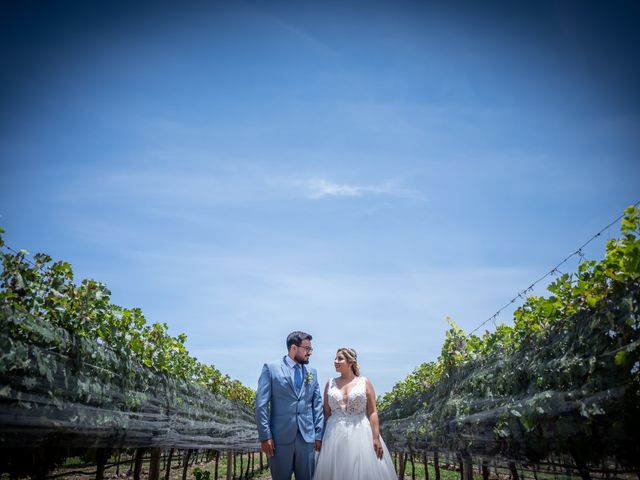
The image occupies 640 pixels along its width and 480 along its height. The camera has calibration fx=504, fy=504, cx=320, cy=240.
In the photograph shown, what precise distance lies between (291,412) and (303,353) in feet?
2.03

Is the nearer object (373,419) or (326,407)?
(373,419)

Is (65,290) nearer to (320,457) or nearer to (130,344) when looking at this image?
(130,344)

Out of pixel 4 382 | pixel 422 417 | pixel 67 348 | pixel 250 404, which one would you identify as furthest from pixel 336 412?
pixel 250 404

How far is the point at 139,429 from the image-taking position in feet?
21.2

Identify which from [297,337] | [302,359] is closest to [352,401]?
[302,359]

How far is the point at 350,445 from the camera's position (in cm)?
554

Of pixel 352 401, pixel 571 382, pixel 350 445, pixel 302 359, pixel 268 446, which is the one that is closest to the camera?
pixel 571 382

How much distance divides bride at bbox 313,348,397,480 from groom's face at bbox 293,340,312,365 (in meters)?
0.68

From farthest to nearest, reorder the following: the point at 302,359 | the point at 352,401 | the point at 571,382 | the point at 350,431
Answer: the point at 352,401 < the point at 350,431 < the point at 302,359 < the point at 571,382

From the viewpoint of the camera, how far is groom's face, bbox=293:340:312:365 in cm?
543

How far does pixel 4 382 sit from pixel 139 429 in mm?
2915

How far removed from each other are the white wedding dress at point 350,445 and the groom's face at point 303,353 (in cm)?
78

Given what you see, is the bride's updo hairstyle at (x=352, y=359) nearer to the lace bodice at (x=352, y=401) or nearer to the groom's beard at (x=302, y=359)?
the lace bodice at (x=352, y=401)

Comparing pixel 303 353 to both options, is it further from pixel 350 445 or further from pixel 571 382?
pixel 571 382
